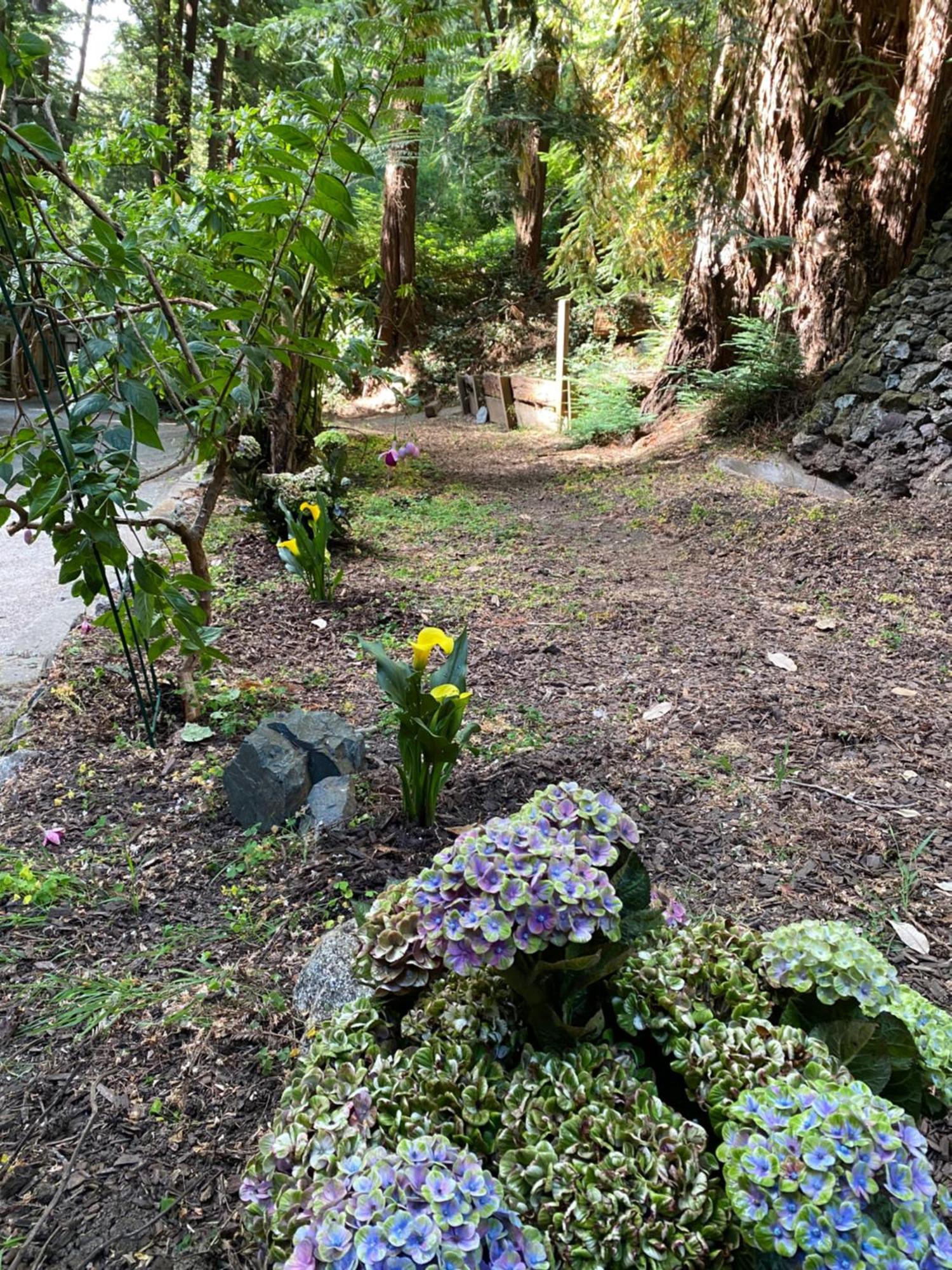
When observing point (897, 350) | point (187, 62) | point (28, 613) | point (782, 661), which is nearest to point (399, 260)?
point (187, 62)

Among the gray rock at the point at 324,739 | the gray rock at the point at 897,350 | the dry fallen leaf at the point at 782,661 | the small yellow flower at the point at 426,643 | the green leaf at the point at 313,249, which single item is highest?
the green leaf at the point at 313,249

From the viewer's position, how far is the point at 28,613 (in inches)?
142

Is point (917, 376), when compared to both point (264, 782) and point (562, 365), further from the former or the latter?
point (264, 782)

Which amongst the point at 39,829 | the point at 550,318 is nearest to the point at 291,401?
the point at 39,829

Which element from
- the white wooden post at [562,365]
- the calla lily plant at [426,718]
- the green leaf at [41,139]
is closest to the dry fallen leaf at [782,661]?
the calla lily plant at [426,718]

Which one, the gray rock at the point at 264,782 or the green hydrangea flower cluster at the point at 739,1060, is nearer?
the green hydrangea flower cluster at the point at 739,1060

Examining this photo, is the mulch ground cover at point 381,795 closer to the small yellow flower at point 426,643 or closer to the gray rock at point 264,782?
the gray rock at point 264,782

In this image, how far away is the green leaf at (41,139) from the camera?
1.50m

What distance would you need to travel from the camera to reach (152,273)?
181cm

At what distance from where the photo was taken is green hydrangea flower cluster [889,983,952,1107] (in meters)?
0.98

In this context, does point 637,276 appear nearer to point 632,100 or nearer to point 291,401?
point 632,100

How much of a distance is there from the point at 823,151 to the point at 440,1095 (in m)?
6.16

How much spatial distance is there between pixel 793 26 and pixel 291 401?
3923 mm

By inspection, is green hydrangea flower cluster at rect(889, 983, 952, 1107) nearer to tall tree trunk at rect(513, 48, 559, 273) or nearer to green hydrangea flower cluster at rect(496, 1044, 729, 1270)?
green hydrangea flower cluster at rect(496, 1044, 729, 1270)
